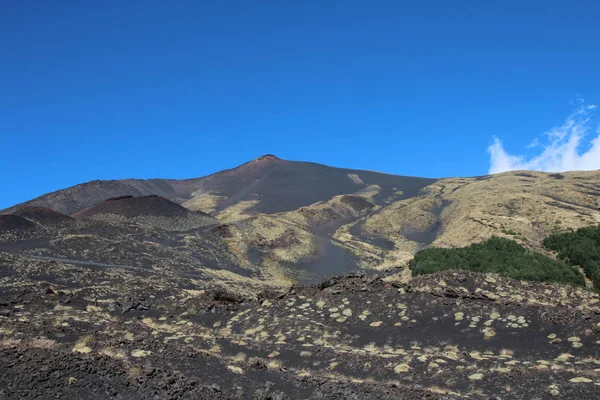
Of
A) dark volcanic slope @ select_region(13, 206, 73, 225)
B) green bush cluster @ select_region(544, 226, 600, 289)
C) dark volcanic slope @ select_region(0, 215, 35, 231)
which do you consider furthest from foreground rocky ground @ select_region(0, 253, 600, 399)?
dark volcanic slope @ select_region(13, 206, 73, 225)

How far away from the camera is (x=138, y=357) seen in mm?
11898

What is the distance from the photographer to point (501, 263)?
97.6 ft

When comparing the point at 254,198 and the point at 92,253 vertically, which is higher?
the point at 254,198

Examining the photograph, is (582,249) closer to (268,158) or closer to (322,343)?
(322,343)

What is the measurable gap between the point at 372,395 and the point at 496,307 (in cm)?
834

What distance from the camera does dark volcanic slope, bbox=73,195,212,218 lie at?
79838 millimetres

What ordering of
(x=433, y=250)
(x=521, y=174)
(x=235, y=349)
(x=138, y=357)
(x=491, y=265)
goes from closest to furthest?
(x=138, y=357) < (x=235, y=349) < (x=491, y=265) < (x=433, y=250) < (x=521, y=174)

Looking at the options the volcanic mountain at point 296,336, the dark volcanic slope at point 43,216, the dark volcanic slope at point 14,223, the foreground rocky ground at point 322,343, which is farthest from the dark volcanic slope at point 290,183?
the foreground rocky ground at point 322,343

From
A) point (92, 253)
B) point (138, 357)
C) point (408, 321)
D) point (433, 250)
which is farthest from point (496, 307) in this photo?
point (92, 253)

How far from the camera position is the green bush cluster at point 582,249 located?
29.5 m

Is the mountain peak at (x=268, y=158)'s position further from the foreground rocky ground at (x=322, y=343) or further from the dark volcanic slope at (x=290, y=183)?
the foreground rocky ground at (x=322, y=343)

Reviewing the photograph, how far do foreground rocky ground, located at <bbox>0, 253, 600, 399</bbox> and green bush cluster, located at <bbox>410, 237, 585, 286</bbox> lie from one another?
729 cm

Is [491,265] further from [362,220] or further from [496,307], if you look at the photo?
[362,220]

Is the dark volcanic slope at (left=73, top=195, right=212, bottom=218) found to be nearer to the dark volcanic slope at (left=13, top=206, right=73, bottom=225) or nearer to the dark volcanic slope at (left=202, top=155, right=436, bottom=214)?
the dark volcanic slope at (left=13, top=206, right=73, bottom=225)
